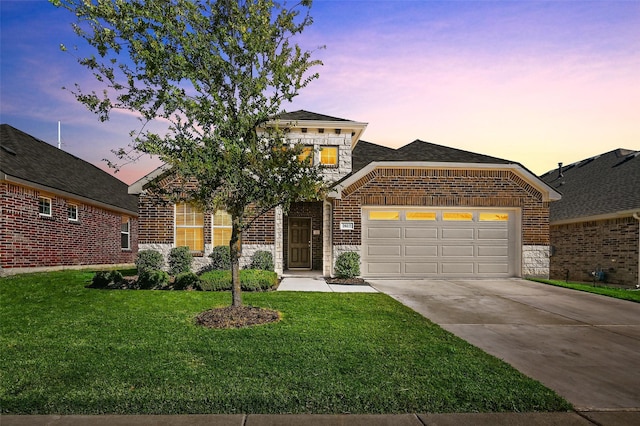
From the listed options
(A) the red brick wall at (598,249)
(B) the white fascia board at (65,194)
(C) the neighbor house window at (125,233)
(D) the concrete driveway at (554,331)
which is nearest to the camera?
(D) the concrete driveway at (554,331)

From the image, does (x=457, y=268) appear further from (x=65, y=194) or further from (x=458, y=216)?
(x=65, y=194)

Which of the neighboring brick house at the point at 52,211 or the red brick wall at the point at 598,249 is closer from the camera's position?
the neighboring brick house at the point at 52,211

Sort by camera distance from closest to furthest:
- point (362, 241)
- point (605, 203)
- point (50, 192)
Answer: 1. point (362, 241)
2. point (50, 192)
3. point (605, 203)

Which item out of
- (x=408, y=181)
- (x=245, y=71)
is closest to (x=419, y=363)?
(x=245, y=71)

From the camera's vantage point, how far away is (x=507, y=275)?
15070mm

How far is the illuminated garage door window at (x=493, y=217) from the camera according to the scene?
15.1m

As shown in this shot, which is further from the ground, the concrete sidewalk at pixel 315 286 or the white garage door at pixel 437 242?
the white garage door at pixel 437 242

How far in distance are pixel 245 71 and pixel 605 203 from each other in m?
17.0

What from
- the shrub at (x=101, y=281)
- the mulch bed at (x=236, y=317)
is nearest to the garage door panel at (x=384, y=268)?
the mulch bed at (x=236, y=317)

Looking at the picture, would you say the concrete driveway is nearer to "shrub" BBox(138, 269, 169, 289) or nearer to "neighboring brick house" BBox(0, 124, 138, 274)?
"shrub" BBox(138, 269, 169, 289)

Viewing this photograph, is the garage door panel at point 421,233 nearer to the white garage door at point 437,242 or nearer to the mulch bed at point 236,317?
the white garage door at point 437,242

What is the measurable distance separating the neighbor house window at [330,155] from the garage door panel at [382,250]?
161 inches

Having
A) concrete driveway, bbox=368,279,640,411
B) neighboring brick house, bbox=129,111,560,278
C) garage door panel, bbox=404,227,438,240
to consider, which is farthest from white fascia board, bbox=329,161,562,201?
concrete driveway, bbox=368,279,640,411

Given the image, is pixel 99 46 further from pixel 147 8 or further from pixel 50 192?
pixel 50 192
